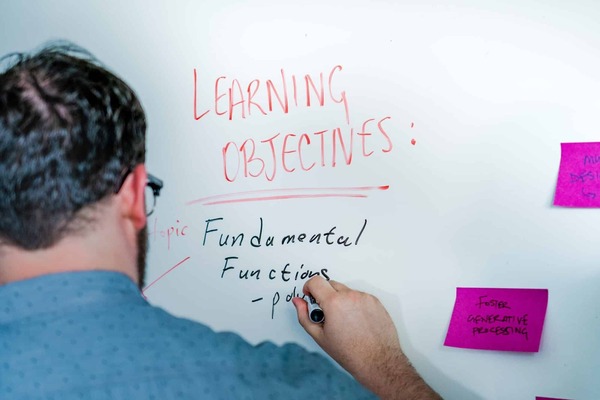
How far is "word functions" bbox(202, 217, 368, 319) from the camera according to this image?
937 mm

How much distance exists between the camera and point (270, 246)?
37.4 inches

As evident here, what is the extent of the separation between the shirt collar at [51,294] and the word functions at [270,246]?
274 mm

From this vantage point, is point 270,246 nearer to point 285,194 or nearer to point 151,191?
point 285,194

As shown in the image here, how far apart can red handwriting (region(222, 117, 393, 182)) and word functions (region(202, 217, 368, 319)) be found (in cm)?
8

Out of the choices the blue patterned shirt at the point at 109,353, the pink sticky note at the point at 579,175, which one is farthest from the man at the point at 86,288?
the pink sticky note at the point at 579,175

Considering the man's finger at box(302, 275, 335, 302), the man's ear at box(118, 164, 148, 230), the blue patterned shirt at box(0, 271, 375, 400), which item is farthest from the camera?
Answer: the man's finger at box(302, 275, 335, 302)

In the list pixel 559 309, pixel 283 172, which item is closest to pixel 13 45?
pixel 283 172

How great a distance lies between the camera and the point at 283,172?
3.08 ft

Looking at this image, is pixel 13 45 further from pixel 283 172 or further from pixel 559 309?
pixel 559 309

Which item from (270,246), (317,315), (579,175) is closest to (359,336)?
(317,315)

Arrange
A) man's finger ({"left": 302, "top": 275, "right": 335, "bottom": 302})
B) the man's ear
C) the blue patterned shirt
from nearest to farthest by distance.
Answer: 1. the blue patterned shirt
2. the man's ear
3. man's finger ({"left": 302, "top": 275, "right": 335, "bottom": 302})

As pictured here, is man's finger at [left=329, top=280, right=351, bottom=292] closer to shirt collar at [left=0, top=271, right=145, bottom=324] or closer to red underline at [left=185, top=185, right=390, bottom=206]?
red underline at [left=185, top=185, right=390, bottom=206]

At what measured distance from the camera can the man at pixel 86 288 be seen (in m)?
0.68

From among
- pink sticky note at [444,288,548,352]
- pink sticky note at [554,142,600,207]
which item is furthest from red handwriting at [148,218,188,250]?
pink sticky note at [554,142,600,207]
